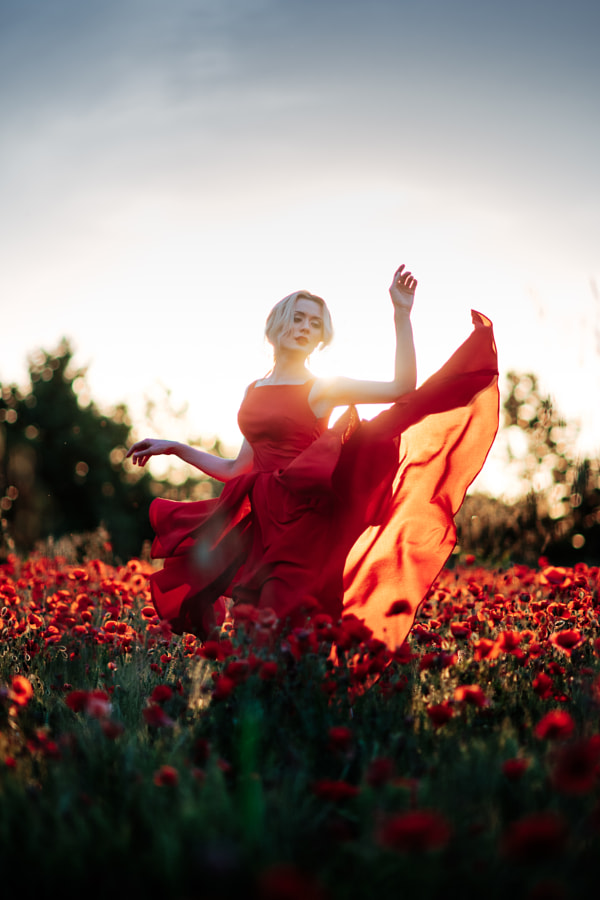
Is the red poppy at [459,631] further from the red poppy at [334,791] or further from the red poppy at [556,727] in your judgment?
the red poppy at [334,791]

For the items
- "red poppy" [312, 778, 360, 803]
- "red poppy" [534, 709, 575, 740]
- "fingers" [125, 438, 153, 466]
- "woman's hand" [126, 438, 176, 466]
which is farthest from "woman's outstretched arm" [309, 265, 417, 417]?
"red poppy" [312, 778, 360, 803]

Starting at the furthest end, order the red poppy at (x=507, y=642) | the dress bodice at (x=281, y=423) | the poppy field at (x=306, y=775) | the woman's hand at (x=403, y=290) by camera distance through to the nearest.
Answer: the dress bodice at (x=281, y=423)
the woman's hand at (x=403, y=290)
the red poppy at (x=507, y=642)
the poppy field at (x=306, y=775)

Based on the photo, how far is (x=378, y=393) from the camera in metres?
3.16

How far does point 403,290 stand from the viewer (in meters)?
3.04

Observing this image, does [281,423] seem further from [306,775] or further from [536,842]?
[536,842]

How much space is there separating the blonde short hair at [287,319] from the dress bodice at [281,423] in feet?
1.13

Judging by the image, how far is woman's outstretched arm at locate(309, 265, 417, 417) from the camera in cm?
303

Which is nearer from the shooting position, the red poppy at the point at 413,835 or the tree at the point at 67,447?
the red poppy at the point at 413,835

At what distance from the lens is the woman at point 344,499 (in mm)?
3098

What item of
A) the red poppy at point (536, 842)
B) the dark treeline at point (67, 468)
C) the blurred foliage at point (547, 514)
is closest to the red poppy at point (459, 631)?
the red poppy at point (536, 842)

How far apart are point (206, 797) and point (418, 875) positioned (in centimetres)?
50

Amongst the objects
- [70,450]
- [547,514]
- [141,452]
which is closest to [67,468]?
[70,450]

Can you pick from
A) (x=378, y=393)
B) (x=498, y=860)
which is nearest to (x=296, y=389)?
(x=378, y=393)

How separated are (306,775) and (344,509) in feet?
5.25
